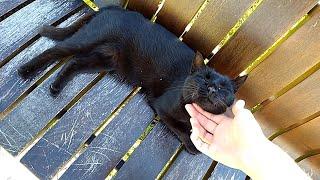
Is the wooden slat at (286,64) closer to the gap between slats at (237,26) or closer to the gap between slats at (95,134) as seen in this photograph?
the gap between slats at (237,26)

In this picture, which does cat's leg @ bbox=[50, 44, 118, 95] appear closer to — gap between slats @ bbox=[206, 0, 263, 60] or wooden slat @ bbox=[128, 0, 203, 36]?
wooden slat @ bbox=[128, 0, 203, 36]

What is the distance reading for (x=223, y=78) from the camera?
5.21ft

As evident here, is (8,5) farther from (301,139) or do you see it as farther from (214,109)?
(301,139)

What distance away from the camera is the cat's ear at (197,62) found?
5.23 ft

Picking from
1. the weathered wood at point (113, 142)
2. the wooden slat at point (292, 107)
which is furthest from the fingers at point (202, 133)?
the wooden slat at point (292, 107)

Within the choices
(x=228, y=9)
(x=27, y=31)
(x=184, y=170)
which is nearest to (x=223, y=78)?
(x=228, y=9)

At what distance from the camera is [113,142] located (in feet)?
5.24

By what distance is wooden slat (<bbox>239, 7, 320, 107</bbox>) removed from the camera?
1.49m

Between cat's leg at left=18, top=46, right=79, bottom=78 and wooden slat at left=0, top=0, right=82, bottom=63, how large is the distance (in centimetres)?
8

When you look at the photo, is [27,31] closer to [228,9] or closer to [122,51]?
[122,51]

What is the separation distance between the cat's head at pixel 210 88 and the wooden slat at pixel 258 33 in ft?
0.38

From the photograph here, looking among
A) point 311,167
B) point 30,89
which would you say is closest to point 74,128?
point 30,89

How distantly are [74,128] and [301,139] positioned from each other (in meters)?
0.79

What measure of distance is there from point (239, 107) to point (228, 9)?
38 cm
